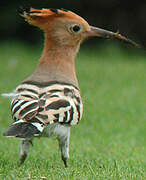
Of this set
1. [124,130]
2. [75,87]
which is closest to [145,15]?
[124,130]

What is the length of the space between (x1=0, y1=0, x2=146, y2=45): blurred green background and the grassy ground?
4.53ft

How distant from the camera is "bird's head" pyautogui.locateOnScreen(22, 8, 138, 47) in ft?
17.6

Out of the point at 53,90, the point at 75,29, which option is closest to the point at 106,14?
the point at 75,29

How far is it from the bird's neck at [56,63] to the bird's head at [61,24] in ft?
0.19

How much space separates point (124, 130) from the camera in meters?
7.82

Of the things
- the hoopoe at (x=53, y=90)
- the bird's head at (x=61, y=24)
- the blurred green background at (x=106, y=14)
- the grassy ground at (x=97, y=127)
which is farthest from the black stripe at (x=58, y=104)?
the blurred green background at (x=106, y=14)

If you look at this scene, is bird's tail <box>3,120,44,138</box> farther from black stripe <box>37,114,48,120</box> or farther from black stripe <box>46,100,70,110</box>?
black stripe <box>46,100,70,110</box>

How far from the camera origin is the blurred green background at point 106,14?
15844mm

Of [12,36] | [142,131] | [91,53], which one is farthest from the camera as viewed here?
[12,36]

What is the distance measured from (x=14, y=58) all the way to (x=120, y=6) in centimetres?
411

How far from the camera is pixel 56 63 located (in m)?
5.35

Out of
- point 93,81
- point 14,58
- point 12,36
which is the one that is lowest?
point 93,81

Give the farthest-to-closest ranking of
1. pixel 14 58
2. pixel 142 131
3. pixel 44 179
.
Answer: pixel 14 58 < pixel 142 131 < pixel 44 179

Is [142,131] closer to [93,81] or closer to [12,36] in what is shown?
[93,81]
